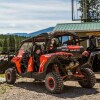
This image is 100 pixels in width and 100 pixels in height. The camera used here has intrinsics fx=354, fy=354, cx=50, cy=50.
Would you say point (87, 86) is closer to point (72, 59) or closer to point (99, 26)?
point (72, 59)

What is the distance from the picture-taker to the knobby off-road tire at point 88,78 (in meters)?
12.5

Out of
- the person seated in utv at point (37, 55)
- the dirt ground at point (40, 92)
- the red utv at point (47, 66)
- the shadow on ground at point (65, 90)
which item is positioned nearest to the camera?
the dirt ground at point (40, 92)

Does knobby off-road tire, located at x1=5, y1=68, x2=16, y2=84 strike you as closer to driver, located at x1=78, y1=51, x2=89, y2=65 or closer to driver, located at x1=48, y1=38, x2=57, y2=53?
driver, located at x1=48, y1=38, x2=57, y2=53

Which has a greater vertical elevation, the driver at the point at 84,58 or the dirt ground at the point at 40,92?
the driver at the point at 84,58

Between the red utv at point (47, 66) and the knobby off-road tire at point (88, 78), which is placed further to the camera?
the knobby off-road tire at point (88, 78)

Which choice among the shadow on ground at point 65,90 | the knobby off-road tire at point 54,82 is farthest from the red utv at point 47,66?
the shadow on ground at point 65,90

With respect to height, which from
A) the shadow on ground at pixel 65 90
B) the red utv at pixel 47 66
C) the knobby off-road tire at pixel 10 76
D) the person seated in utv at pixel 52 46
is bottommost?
the shadow on ground at pixel 65 90

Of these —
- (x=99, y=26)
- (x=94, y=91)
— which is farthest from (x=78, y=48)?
(x=99, y=26)

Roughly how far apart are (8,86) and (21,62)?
1.06 m

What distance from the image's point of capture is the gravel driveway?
10.8 metres

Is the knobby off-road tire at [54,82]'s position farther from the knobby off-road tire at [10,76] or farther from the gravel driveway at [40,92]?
the knobby off-road tire at [10,76]

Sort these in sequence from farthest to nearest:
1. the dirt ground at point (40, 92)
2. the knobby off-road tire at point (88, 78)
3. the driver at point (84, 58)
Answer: the driver at point (84, 58), the knobby off-road tire at point (88, 78), the dirt ground at point (40, 92)

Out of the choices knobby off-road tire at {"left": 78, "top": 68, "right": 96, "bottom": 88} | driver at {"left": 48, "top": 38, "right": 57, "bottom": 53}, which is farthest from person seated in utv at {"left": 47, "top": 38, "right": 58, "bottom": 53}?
knobby off-road tire at {"left": 78, "top": 68, "right": 96, "bottom": 88}

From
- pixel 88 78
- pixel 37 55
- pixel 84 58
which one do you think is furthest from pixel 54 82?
pixel 84 58
